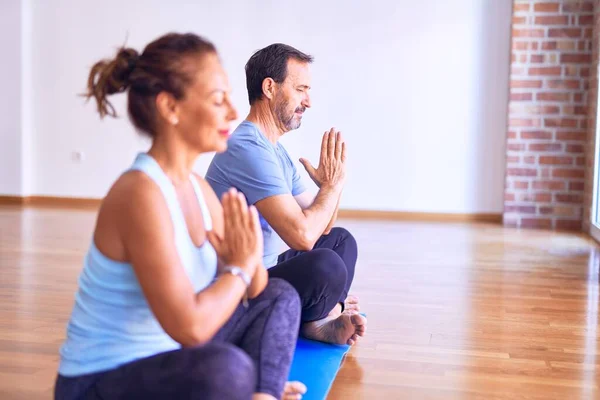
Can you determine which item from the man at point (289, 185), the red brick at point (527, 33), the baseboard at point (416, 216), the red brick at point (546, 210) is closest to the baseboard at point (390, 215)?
the baseboard at point (416, 216)

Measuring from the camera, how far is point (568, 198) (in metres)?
6.21

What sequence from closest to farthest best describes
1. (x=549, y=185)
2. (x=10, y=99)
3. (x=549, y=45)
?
(x=549, y=45), (x=549, y=185), (x=10, y=99)

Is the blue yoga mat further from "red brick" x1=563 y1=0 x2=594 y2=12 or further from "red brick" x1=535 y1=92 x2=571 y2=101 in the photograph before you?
"red brick" x1=563 y1=0 x2=594 y2=12

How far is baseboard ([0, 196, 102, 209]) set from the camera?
23.5 feet

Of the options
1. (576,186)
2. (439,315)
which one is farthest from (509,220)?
(439,315)

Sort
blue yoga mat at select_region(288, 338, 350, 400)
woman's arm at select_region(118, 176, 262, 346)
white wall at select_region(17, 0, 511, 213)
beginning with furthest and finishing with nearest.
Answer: white wall at select_region(17, 0, 511, 213) → blue yoga mat at select_region(288, 338, 350, 400) → woman's arm at select_region(118, 176, 262, 346)

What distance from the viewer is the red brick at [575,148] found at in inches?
243

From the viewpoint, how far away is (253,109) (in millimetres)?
2504

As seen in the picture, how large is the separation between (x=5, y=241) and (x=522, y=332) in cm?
342

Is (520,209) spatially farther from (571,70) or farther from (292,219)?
(292,219)

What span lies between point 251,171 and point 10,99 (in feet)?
18.3

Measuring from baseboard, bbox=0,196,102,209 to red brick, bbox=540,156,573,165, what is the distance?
411 cm

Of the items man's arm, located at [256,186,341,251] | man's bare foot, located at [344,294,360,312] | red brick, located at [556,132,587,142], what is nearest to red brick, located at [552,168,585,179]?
red brick, located at [556,132,587,142]

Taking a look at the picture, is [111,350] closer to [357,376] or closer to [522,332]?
[357,376]
